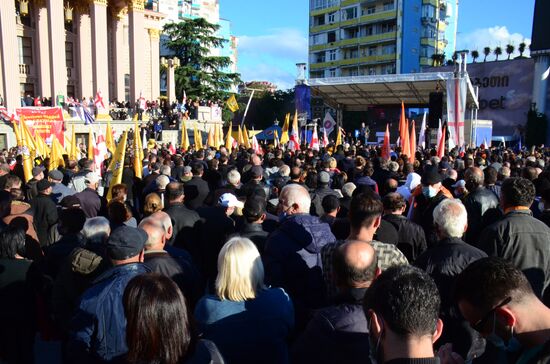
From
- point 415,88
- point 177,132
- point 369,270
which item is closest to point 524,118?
point 415,88

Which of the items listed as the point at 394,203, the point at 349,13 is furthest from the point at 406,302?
the point at 349,13

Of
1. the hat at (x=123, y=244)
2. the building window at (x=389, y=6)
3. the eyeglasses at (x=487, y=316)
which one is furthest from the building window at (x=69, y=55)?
the building window at (x=389, y=6)

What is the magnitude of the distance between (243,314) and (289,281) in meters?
1.13

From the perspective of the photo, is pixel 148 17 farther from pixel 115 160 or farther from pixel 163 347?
pixel 163 347

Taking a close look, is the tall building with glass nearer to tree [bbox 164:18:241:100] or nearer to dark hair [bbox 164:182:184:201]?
tree [bbox 164:18:241:100]

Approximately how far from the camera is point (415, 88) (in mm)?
28547

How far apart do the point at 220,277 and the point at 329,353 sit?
80 cm

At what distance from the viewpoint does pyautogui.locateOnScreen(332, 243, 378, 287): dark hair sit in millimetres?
2576

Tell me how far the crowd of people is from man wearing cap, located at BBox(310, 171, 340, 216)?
0.08 ft

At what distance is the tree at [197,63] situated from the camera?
44344mm

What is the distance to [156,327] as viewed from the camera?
1950 mm

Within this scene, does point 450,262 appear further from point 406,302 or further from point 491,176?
point 491,176

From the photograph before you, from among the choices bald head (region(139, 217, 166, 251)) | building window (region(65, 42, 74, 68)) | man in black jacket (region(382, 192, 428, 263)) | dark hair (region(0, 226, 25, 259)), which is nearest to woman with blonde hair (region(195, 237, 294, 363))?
bald head (region(139, 217, 166, 251))

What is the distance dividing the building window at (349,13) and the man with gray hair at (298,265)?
2545 inches
